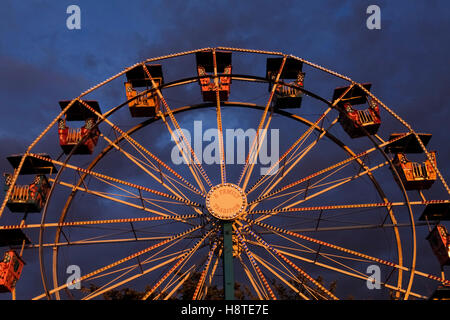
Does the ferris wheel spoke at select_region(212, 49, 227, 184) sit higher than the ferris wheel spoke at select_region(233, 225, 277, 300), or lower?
higher

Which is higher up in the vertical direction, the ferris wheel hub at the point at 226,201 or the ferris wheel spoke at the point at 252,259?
the ferris wheel hub at the point at 226,201

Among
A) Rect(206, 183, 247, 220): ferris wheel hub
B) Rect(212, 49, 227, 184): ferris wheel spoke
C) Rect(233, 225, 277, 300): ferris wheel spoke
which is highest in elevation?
Rect(212, 49, 227, 184): ferris wheel spoke

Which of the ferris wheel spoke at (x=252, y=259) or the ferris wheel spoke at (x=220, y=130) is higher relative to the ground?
the ferris wheel spoke at (x=220, y=130)

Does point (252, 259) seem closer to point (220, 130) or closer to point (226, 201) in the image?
point (226, 201)

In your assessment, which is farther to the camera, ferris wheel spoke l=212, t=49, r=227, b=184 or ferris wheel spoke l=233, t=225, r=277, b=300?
ferris wheel spoke l=212, t=49, r=227, b=184

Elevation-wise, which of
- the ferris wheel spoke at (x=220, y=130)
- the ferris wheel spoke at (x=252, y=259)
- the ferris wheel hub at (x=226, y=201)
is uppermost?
the ferris wheel spoke at (x=220, y=130)

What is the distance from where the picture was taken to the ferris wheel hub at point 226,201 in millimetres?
16266

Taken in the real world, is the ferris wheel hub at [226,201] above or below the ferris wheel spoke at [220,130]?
below

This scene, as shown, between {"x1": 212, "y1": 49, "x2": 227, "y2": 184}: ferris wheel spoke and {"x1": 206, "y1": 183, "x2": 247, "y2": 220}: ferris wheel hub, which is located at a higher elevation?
{"x1": 212, "y1": 49, "x2": 227, "y2": 184}: ferris wheel spoke

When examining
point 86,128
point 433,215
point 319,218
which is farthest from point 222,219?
point 433,215

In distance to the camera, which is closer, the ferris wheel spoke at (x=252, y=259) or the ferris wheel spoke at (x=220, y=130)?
the ferris wheel spoke at (x=252, y=259)

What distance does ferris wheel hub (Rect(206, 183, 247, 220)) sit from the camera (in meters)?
16.3

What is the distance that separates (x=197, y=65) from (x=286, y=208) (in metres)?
7.65
